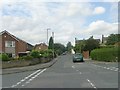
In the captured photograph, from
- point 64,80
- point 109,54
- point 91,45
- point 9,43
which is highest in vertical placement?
point 9,43

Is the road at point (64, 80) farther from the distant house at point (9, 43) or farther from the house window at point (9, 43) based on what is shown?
the house window at point (9, 43)

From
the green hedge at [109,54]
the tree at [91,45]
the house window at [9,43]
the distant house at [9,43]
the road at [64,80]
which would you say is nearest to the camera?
the road at [64,80]

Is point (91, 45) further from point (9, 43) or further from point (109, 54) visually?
point (109, 54)

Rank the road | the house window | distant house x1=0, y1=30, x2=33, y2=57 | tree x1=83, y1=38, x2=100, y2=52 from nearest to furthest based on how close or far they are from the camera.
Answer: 1. the road
2. distant house x1=0, y1=30, x2=33, y2=57
3. the house window
4. tree x1=83, y1=38, x2=100, y2=52

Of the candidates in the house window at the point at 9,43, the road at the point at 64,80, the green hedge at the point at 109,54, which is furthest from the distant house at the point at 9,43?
the road at the point at 64,80

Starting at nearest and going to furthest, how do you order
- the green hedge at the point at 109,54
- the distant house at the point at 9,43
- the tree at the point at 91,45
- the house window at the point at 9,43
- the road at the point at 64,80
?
1. the road at the point at 64,80
2. the green hedge at the point at 109,54
3. the distant house at the point at 9,43
4. the house window at the point at 9,43
5. the tree at the point at 91,45

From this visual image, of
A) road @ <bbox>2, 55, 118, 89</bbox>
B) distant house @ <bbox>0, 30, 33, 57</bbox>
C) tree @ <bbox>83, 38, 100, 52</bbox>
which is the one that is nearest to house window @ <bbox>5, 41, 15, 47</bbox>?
distant house @ <bbox>0, 30, 33, 57</bbox>

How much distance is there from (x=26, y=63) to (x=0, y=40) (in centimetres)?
3596

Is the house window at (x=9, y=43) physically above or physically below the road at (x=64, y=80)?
above

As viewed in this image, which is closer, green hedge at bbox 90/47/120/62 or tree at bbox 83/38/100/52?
green hedge at bbox 90/47/120/62

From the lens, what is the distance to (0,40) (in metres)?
75.9

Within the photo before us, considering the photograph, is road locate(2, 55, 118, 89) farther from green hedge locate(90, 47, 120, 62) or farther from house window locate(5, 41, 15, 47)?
house window locate(5, 41, 15, 47)

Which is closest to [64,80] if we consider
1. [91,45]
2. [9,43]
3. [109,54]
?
[109,54]

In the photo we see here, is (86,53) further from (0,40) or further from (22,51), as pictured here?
(0,40)
